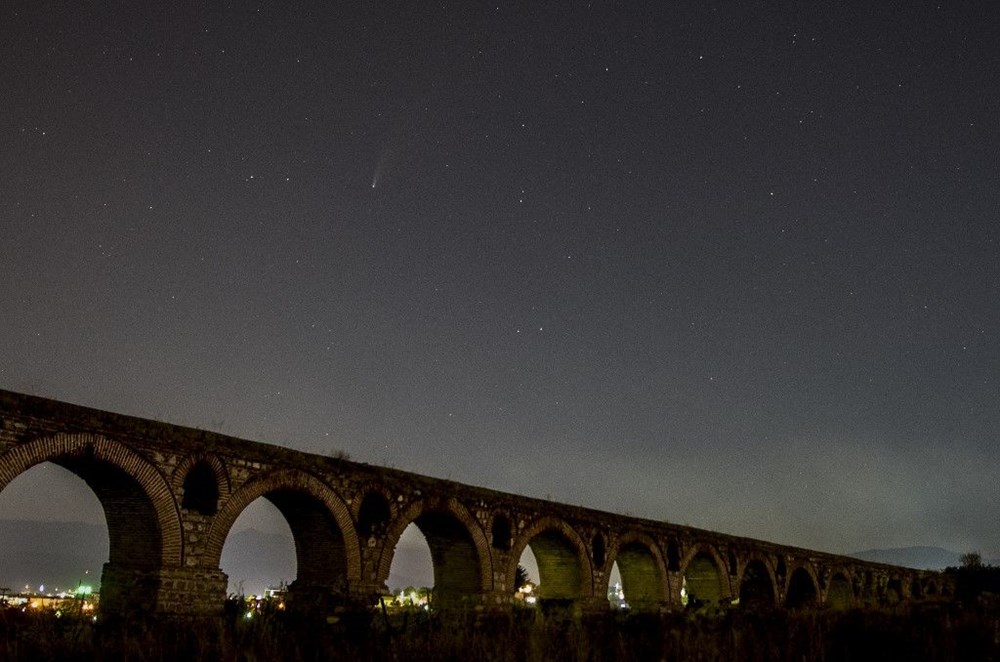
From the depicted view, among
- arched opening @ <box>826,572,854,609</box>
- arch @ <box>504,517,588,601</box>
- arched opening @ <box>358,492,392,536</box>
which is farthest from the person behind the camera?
arched opening @ <box>826,572,854,609</box>

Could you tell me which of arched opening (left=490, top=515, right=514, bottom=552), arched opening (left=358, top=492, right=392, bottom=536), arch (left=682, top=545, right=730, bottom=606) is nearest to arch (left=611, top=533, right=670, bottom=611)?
arch (left=682, top=545, right=730, bottom=606)

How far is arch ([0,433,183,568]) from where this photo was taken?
1193 cm

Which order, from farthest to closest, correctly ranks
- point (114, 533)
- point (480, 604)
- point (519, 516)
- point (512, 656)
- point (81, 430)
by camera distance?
point (519, 516) → point (480, 604) → point (114, 533) → point (81, 430) → point (512, 656)

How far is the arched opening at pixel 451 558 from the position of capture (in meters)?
18.6

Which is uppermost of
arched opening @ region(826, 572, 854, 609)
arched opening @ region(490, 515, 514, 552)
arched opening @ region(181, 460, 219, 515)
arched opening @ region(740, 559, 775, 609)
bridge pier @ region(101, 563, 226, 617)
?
arched opening @ region(181, 460, 219, 515)

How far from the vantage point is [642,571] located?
24.4 metres

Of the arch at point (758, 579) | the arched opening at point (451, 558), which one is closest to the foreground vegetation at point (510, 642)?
the arched opening at point (451, 558)

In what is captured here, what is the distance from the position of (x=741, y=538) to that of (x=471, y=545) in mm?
13450

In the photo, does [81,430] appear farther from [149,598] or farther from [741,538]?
[741,538]

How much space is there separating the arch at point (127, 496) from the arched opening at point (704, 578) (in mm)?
18515

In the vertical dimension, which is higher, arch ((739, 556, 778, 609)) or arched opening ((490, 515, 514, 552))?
arched opening ((490, 515, 514, 552))

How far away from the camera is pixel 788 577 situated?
2978 cm

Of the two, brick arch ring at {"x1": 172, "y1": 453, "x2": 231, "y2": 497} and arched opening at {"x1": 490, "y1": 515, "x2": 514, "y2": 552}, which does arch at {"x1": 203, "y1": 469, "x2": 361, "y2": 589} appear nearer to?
brick arch ring at {"x1": 172, "y1": 453, "x2": 231, "y2": 497}

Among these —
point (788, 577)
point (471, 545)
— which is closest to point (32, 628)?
point (471, 545)
